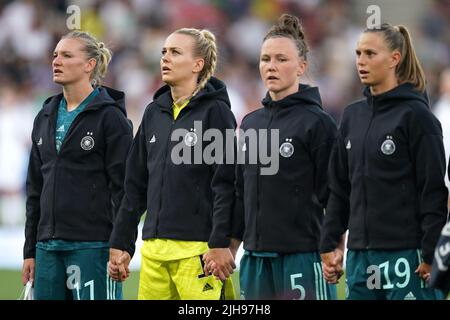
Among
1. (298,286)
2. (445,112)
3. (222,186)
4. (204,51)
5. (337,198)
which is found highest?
(445,112)

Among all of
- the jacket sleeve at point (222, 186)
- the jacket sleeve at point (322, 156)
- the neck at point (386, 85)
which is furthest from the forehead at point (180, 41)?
the neck at point (386, 85)

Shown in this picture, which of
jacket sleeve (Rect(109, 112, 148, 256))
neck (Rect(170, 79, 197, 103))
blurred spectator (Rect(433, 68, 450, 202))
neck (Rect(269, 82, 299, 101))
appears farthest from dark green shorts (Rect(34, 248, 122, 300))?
blurred spectator (Rect(433, 68, 450, 202))

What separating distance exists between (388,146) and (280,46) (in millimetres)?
1016

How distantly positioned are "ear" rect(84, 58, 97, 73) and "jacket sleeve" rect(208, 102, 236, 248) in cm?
97

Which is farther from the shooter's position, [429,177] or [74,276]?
[74,276]

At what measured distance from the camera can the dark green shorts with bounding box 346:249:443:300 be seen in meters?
6.43

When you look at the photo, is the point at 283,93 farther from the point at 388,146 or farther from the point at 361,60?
the point at 388,146

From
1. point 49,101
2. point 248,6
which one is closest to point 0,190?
point 248,6

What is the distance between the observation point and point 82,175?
7402 millimetres

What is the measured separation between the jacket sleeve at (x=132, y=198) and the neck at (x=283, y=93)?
0.88 m

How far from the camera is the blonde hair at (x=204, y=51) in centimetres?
743

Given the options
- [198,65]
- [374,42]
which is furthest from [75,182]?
[374,42]
